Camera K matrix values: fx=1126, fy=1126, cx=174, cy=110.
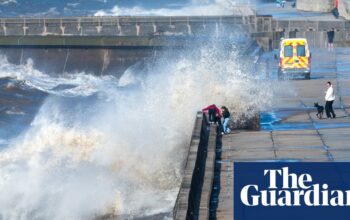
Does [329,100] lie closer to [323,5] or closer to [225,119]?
[225,119]

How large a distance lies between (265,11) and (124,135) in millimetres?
47659

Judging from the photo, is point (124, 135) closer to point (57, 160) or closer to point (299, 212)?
point (57, 160)

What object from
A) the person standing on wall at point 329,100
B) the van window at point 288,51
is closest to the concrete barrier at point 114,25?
the van window at point 288,51

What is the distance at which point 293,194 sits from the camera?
55.4ft

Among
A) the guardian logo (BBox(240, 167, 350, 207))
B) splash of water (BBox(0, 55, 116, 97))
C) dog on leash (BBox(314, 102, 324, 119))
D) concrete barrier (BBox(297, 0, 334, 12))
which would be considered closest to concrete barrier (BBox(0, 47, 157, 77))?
splash of water (BBox(0, 55, 116, 97))

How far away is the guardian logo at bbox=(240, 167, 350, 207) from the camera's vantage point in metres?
16.7

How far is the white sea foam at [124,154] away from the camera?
75.9 feet

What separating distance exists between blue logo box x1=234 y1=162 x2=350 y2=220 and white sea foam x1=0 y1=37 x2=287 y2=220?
2.72 meters

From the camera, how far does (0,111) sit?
4478 centimetres

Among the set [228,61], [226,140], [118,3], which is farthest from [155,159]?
[118,3]

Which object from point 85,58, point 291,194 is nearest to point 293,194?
point 291,194

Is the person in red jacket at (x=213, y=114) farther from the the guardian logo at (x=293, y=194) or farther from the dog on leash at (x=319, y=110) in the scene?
the the guardian logo at (x=293, y=194)

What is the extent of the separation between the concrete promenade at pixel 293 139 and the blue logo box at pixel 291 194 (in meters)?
0.55

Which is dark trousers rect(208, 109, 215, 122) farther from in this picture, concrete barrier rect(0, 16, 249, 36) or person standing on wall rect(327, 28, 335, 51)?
concrete barrier rect(0, 16, 249, 36)
